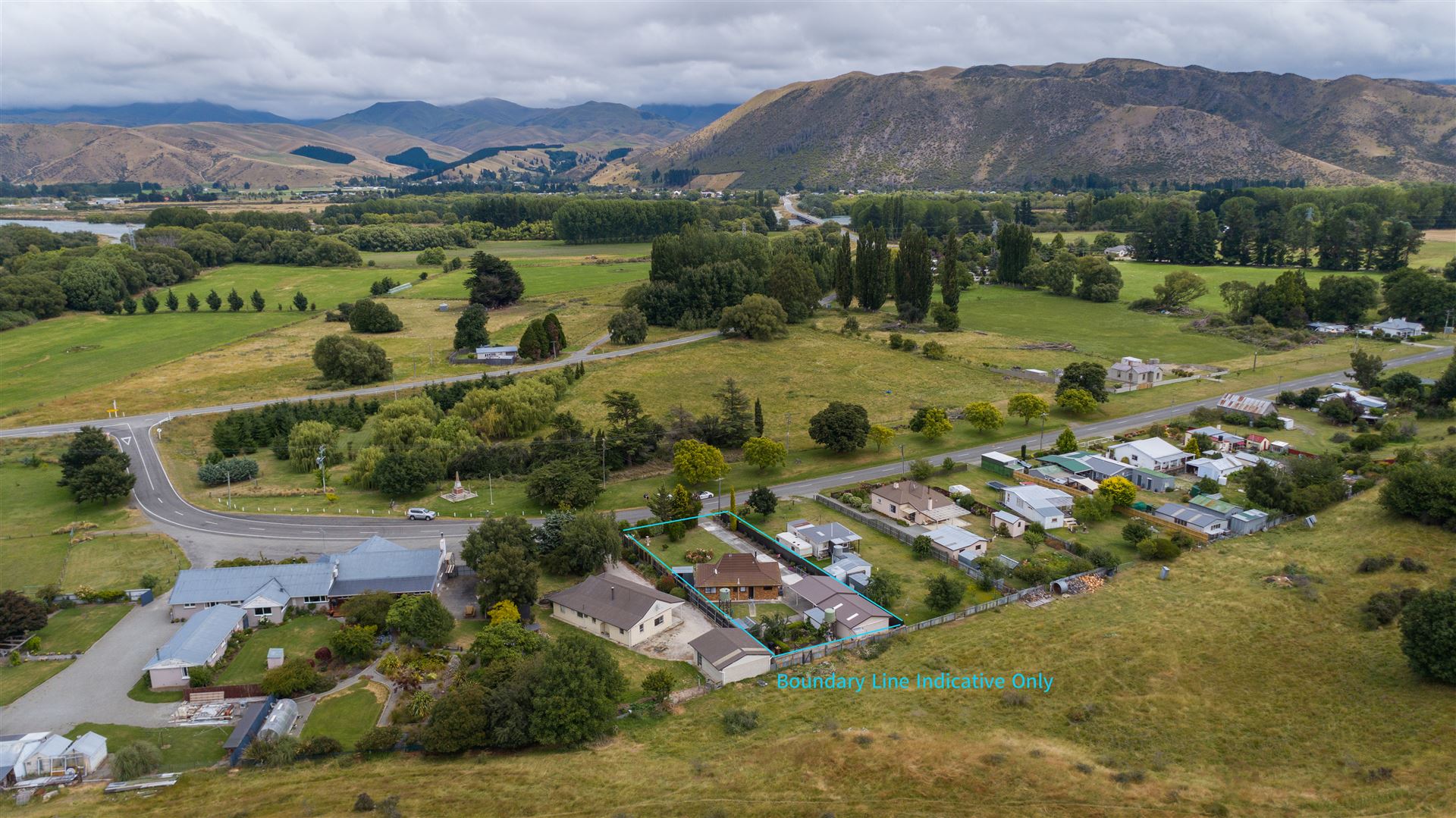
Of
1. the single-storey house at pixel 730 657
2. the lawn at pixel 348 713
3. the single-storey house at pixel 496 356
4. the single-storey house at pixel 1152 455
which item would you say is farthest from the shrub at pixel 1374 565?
the single-storey house at pixel 496 356

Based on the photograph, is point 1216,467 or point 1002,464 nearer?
point 1216,467

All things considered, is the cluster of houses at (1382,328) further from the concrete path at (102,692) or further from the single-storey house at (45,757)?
the single-storey house at (45,757)

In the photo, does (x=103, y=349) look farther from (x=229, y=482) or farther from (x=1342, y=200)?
(x=1342, y=200)

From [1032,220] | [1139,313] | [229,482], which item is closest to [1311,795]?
[229,482]

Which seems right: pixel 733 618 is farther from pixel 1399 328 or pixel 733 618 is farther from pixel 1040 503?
pixel 1399 328

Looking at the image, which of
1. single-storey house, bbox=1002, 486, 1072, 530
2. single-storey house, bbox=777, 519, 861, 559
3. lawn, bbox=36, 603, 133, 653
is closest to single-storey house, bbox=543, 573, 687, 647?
single-storey house, bbox=777, 519, 861, 559

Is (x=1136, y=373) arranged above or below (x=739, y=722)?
above

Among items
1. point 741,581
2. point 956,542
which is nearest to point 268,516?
point 741,581
